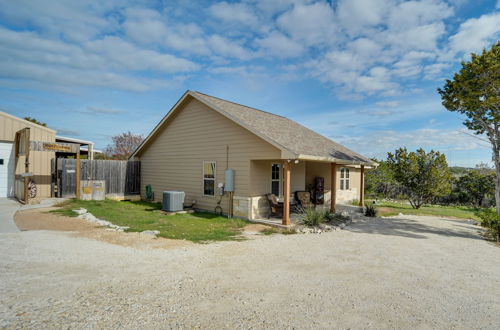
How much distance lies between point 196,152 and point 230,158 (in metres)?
2.48

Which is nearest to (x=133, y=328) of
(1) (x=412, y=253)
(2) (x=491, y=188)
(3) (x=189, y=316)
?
(3) (x=189, y=316)

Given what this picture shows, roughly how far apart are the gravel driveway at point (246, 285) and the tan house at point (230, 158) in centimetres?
356

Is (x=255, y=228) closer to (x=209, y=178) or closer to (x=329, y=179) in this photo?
(x=209, y=178)

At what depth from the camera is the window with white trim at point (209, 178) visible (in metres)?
12.5

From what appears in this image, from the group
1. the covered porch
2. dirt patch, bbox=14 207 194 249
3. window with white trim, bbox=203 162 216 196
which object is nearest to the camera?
dirt patch, bbox=14 207 194 249

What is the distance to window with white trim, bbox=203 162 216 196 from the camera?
12508 mm

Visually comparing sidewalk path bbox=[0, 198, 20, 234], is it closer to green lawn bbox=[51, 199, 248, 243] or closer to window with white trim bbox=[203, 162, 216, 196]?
green lawn bbox=[51, 199, 248, 243]

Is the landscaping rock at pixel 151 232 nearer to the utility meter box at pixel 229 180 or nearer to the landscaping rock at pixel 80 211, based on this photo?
the utility meter box at pixel 229 180

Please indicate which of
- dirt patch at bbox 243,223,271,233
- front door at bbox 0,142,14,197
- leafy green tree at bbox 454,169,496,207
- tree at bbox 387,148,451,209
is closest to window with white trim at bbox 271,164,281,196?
dirt patch at bbox 243,223,271,233

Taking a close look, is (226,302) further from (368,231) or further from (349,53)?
(349,53)

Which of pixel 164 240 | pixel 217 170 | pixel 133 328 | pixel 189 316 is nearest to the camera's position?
pixel 133 328

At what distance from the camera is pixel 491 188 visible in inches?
782

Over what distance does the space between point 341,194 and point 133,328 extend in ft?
53.5

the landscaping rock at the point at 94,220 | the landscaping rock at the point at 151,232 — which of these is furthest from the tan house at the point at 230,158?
the landscaping rock at the point at 94,220
